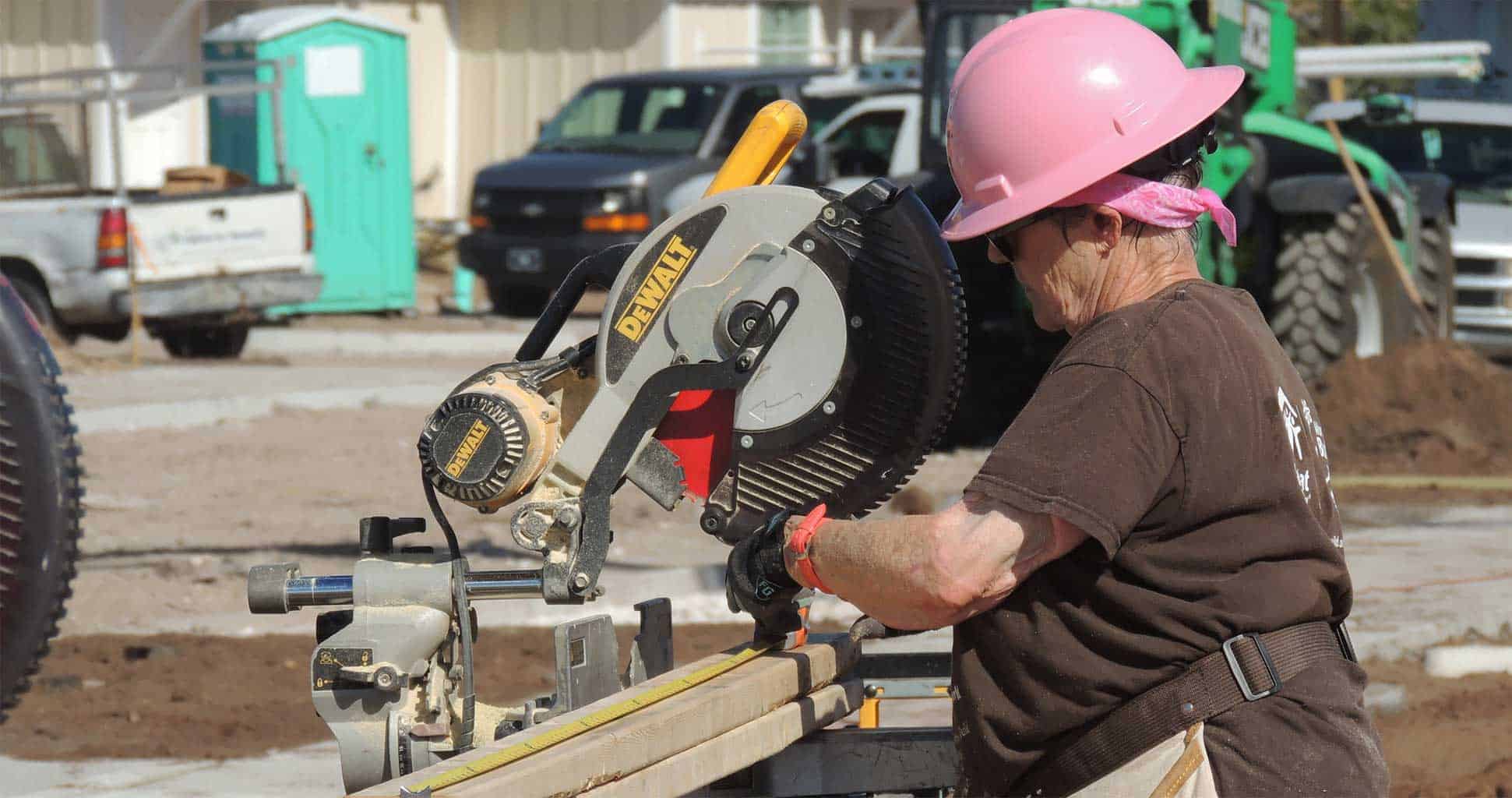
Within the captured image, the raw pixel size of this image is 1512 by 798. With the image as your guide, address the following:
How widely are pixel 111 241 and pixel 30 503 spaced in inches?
414

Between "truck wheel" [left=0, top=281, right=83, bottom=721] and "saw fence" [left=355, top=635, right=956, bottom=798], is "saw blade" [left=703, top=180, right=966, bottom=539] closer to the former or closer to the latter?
"saw fence" [left=355, top=635, right=956, bottom=798]

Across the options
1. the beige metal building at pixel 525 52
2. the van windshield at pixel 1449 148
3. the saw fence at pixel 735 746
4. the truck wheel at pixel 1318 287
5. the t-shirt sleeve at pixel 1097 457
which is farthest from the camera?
the beige metal building at pixel 525 52

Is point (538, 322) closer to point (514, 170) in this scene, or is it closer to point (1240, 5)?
point (1240, 5)

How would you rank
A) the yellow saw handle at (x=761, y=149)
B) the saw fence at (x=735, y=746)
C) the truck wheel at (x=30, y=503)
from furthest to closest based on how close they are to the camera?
1. the truck wheel at (x=30, y=503)
2. the yellow saw handle at (x=761, y=149)
3. the saw fence at (x=735, y=746)

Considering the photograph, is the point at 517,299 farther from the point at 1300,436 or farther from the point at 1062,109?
the point at 1300,436

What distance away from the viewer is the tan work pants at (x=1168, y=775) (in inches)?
104

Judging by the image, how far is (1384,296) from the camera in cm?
1148

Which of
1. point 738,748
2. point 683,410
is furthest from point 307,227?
point 738,748

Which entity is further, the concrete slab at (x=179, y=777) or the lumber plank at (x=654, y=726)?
the concrete slab at (x=179, y=777)

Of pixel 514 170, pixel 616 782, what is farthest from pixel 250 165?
pixel 616 782

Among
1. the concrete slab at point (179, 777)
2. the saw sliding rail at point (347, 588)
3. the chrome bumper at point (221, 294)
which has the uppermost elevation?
the saw sliding rail at point (347, 588)

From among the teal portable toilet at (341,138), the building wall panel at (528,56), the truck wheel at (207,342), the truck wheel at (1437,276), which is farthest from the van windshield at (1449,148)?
the building wall panel at (528,56)

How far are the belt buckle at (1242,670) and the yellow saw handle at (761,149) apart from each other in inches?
51.5

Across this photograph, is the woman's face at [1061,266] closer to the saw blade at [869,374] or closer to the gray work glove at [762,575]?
the saw blade at [869,374]
